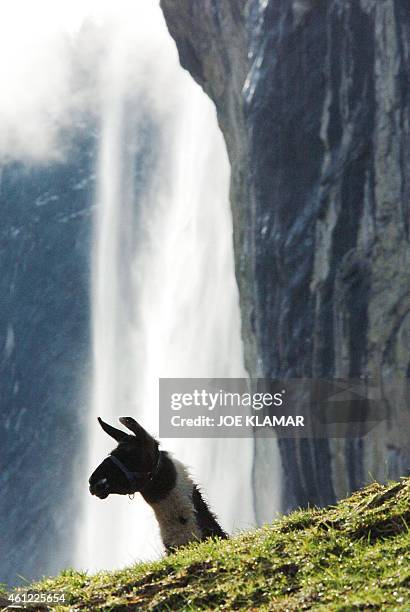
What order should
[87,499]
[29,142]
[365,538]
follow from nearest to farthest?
[365,538] < [87,499] < [29,142]

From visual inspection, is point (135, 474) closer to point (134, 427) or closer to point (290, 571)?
point (134, 427)

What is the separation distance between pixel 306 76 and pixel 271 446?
736 inches

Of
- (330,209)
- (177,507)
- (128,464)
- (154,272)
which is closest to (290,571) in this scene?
(177,507)

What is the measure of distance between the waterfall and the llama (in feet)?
153

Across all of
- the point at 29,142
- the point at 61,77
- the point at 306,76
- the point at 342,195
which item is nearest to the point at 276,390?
the point at 342,195

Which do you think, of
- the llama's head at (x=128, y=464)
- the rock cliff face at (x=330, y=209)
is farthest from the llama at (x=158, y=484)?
the rock cliff face at (x=330, y=209)

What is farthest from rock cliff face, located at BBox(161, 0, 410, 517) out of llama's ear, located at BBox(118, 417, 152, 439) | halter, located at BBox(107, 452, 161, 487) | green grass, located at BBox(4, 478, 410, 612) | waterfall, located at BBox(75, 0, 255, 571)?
green grass, located at BBox(4, 478, 410, 612)

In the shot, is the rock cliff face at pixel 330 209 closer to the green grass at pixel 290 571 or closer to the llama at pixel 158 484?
the llama at pixel 158 484

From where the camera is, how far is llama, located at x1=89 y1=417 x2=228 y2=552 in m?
10.5

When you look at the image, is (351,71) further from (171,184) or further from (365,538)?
(171,184)

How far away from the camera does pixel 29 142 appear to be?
488ft

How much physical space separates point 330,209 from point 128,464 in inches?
1238

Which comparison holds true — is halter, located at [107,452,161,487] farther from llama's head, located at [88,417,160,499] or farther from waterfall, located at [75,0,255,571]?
waterfall, located at [75,0,255,571]

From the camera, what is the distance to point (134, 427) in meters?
10.6
